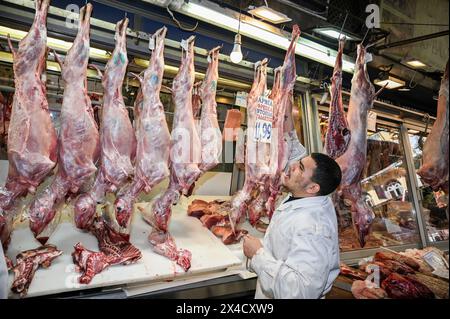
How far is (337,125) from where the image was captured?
365 cm

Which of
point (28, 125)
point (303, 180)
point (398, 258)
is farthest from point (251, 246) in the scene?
point (398, 258)

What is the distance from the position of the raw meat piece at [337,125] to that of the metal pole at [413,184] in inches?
91.0

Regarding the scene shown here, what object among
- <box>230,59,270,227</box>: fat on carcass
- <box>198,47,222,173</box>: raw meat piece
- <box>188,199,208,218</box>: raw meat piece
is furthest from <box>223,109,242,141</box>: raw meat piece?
<box>188,199,208,218</box>: raw meat piece

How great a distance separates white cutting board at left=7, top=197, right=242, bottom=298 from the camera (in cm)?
255

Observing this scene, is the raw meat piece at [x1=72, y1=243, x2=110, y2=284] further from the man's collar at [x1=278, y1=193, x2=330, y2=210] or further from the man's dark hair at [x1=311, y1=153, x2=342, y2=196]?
the man's dark hair at [x1=311, y1=153, x2=342, y2=196]

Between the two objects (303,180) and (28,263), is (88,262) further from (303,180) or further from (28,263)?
(303,180)

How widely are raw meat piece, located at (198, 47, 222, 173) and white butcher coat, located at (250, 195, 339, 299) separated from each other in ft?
2.97

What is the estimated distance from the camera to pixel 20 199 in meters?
2.62

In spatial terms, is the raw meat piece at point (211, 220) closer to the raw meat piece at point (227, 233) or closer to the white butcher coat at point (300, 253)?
the raw meat piece at point (227, 233)

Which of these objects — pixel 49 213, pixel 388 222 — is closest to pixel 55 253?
pixel 49 213

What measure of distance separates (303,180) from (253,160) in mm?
1031

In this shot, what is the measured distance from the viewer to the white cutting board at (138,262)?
8.36 ft

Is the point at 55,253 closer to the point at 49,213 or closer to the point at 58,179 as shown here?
the point at 49,213

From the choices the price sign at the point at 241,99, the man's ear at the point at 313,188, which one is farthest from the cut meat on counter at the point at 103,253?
the price sign at the point at 241,99
